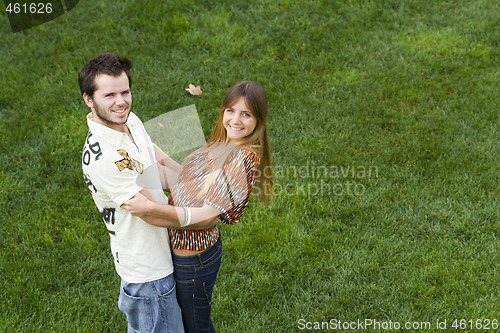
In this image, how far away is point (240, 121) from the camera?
330cm

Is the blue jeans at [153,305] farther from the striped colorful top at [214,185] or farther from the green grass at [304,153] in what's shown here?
the green grass at [304,153]

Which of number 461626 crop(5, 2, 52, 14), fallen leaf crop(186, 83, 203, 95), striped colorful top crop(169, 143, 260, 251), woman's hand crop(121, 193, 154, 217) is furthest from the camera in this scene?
number 461626 crop(5, 2, 52, 14)

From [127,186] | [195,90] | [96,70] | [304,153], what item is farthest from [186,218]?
[195,90]

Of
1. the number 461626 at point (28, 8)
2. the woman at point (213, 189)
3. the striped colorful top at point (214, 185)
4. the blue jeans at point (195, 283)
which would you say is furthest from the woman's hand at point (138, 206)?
the number 461626 at point (28, 8)

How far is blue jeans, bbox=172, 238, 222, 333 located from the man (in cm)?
6

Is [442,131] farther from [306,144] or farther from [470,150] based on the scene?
[306,144]

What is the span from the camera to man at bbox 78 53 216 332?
9.54 feet

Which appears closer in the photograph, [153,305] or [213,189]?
[213,189]

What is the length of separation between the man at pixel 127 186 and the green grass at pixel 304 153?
1392mm

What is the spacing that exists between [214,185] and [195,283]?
2.06ft

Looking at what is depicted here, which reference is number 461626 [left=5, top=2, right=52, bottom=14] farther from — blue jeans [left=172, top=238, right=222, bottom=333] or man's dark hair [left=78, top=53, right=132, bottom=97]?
blue jeans [left=172, top=238, right=222, bottom=333]

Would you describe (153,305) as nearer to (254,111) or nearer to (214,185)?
(214,185)

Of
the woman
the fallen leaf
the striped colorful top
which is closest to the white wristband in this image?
the woman

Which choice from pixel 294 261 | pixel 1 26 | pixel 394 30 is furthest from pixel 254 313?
pixel 1 26
